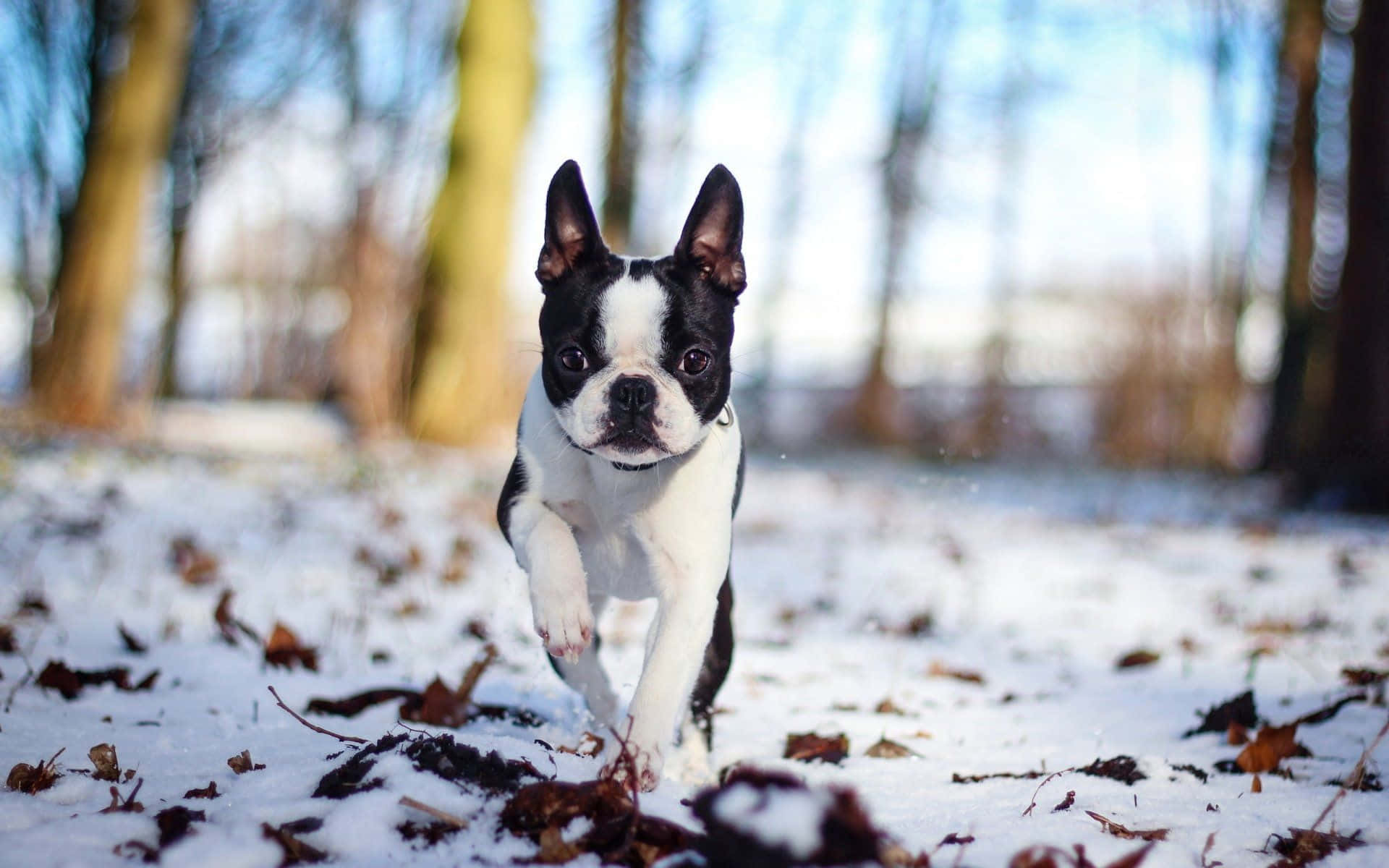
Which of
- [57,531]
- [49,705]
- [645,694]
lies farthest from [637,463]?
[57,531]

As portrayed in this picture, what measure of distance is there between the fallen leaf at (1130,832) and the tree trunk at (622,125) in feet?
43.5

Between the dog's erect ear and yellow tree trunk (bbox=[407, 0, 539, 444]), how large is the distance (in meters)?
8.38

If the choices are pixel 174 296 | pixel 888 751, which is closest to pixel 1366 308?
pixel 888 751

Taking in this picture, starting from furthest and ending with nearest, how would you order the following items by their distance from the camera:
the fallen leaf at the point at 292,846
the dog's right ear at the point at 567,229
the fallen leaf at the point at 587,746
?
the dog's right ear at the point at 567,229 → the fallen leaf at the point at 587,746 → the fallen leaf at the point at 292,846

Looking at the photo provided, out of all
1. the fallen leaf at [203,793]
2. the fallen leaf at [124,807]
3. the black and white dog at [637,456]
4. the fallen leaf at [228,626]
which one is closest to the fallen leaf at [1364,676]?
the black and white dog at [637,456]

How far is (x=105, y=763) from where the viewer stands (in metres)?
2.18

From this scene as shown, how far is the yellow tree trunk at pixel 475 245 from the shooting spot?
10.9 metres

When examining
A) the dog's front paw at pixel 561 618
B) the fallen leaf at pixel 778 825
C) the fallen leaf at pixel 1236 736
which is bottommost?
the fallen leaf at pixel 1236 736

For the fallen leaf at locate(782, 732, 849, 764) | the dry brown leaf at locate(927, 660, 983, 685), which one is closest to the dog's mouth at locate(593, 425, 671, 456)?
the fallen leaf at locate(782, 732, 849, 764)

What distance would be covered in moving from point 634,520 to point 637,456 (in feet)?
0.60

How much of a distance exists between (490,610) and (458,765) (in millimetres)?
2795

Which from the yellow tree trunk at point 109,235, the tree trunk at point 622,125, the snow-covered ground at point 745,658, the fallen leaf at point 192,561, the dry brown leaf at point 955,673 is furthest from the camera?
the tree trunk at point 622,125

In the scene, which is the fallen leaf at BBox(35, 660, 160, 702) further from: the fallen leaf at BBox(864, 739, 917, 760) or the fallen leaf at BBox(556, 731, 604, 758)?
the fallen leaf at BBox(864, 739, 917, 760)

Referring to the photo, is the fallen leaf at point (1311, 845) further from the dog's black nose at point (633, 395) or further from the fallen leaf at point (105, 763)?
the fallen leaf at point (105, 763)
